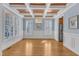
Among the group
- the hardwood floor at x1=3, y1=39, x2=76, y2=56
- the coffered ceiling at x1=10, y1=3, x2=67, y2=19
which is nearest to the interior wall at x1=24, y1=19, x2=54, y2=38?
the coffered ceiling at x1=10, y1=3, x2=67, y2=19

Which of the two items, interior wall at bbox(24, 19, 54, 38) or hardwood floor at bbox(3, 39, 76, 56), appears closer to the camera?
hardwood floor at bbox(3, 39, 76, 56)

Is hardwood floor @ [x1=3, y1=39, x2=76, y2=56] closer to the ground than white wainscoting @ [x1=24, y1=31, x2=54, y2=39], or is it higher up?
closer to the ground

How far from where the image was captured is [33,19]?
13023 mm

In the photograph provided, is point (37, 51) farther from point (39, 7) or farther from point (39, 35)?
point (39, 35)

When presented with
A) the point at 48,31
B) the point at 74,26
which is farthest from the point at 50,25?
the point at 74,26

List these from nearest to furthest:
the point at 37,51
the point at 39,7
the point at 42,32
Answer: the point at 37,51 < the point at 39,7 < the point at 42,32

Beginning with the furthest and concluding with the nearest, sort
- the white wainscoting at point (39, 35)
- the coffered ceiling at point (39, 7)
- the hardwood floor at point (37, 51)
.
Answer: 1. the white wainscoting at point (39, 35)
2. the coffered ceiling at point (39, 7)
3. the hardwood floor at point (37, 51)

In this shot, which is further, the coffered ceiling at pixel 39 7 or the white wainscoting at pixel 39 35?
the white wainscoting at pixel 39 35

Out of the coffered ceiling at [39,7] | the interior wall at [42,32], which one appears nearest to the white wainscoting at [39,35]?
the interior wall at [42,32]

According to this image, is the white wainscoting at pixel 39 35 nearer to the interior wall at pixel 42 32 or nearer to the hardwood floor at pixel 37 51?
the interior wall at pixel 42 32

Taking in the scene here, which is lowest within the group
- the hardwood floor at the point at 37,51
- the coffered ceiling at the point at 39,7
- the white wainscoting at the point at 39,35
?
the hardwood floor at the point at 37,51

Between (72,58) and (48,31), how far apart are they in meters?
11.9

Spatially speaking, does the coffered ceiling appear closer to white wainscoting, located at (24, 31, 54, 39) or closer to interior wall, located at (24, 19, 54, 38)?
interior wall, located at (24, 19, 54, 38)

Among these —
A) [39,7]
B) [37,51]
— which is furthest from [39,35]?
[37,51]
